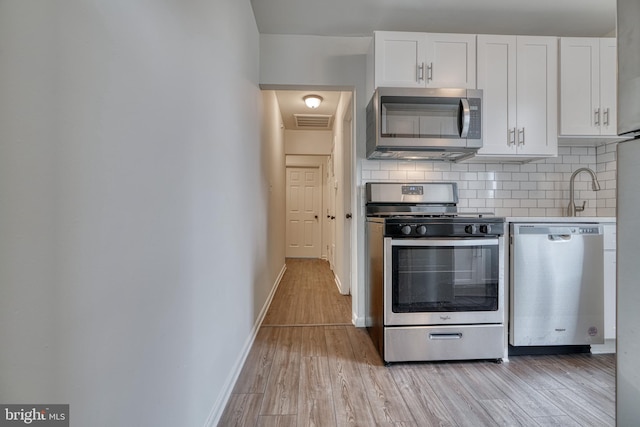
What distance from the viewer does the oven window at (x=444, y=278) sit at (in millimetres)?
1767

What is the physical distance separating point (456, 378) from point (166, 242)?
5.75 ft

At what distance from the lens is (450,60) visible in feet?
6.73

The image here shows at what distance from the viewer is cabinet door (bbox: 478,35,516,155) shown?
2074 mm

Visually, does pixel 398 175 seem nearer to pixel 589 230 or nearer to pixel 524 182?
pixel 524 182

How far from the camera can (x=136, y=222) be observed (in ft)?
2.26

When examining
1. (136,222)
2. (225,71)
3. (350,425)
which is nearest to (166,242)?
(136,222)

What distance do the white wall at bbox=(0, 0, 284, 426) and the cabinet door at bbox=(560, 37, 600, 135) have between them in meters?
2.55

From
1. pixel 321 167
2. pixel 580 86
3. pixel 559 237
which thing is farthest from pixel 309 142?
pixel 559 237

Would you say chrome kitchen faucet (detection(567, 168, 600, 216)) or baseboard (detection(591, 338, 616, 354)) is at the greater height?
chrome kitchen faucet (detection(567, 168, 600, 216))

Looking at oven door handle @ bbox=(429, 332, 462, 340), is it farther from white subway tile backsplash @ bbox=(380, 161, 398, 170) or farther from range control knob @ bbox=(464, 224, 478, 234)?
white subway tile backsplash @ bbox=(380, 161, 398, 170)

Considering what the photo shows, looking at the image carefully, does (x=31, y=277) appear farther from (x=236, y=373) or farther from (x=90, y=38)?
(x=236, y=373)

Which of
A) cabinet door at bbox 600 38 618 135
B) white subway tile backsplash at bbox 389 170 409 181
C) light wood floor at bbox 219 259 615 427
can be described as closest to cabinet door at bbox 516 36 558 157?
cabinet door at bbox 600 38 618 135

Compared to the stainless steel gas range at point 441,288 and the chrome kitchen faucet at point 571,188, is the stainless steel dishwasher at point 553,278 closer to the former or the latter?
the stainless steel gas range at point 441,288

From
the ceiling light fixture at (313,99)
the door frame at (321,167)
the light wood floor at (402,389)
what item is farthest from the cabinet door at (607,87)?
the door frame at (321,167)
